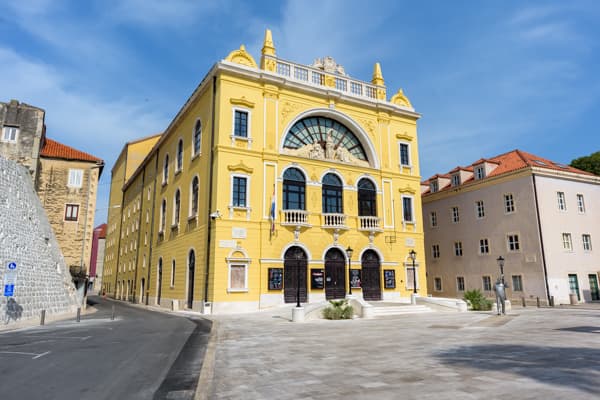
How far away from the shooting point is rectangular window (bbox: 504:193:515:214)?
32375mm

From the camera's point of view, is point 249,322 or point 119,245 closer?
point 249,322

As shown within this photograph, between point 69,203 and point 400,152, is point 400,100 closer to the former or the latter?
point 400,152

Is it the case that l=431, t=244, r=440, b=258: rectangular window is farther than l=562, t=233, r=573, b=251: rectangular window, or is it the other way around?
l=431, t=244, r=440, b=258: rectangular window

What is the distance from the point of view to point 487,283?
112 ft

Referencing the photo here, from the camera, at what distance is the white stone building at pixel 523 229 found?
3028cm

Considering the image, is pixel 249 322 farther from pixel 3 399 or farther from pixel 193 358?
pixel 3 399

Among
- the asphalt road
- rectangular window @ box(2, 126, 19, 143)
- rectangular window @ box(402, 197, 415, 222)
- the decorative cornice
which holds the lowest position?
the asphalt road

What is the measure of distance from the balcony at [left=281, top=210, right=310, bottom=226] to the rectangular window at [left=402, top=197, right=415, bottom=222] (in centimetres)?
906

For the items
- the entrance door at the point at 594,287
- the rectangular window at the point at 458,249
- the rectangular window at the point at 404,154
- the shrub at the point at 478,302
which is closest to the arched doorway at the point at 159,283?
the rectangular window at the point at 404,154

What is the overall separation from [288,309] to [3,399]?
17779 mm

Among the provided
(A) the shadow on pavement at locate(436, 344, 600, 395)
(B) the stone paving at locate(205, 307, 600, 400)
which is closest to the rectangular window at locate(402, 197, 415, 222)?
(B) the stone paving at locate(205, 307, 600, 400)

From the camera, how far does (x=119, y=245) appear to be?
168 ft

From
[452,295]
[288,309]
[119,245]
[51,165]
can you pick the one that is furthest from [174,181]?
[452,295]

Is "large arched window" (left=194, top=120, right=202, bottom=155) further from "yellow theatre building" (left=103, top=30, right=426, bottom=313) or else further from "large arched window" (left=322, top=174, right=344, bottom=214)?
"large arched window" (left=322, top=174, right=344, bottom=214)
